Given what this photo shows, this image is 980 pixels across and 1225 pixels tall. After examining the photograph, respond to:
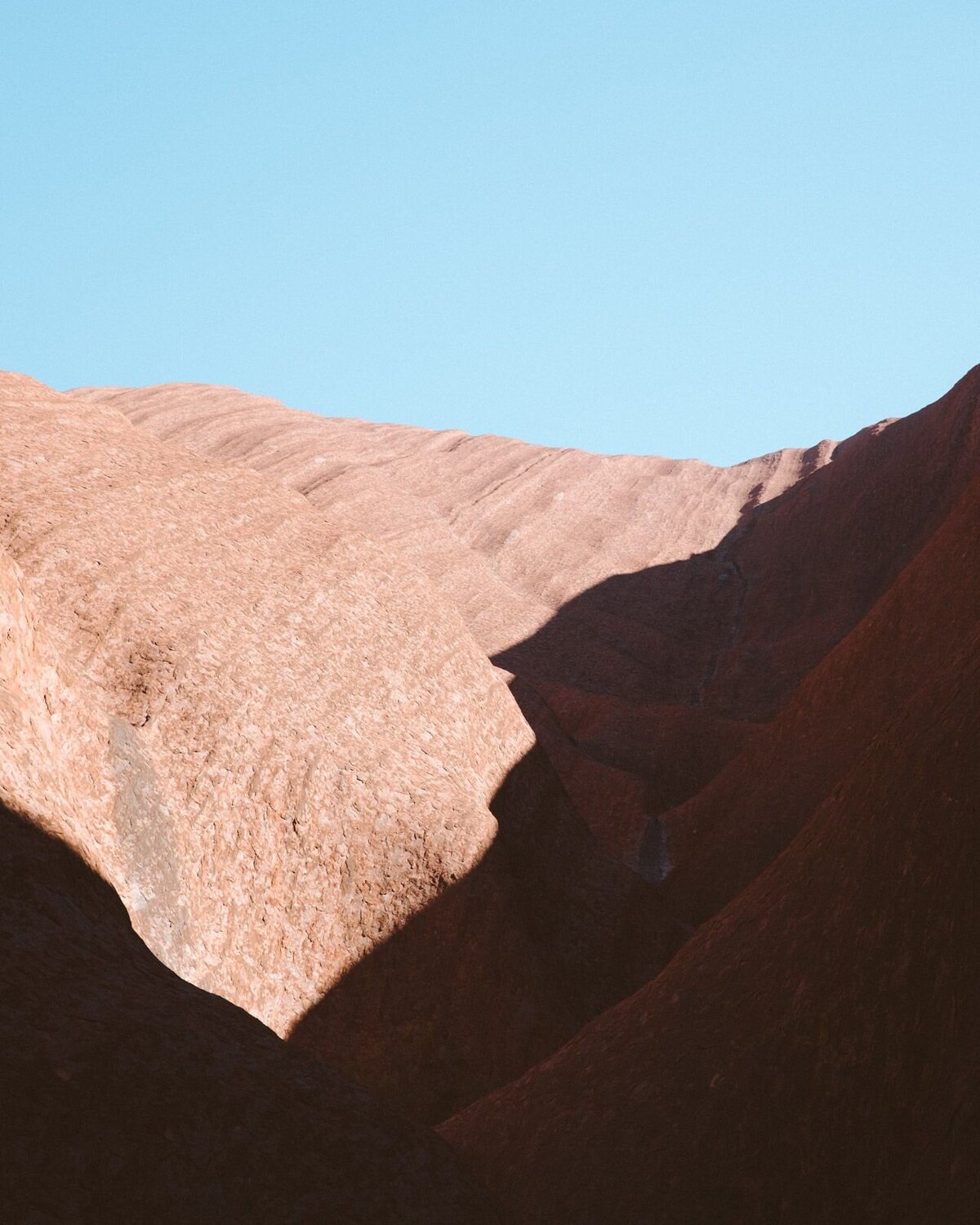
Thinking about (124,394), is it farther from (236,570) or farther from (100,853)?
(100,853)

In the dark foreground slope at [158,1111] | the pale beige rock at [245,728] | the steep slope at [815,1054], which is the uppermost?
the pale beige rock at [245,728]

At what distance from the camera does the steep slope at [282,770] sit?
7.89m

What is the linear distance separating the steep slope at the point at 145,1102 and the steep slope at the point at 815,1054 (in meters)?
0.78

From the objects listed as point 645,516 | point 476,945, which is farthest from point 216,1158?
point 645,516

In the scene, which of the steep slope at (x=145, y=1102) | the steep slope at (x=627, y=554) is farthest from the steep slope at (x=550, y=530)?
the steep slope at (x=145, y=1102)

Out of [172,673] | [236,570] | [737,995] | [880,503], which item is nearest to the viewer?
[737,995]

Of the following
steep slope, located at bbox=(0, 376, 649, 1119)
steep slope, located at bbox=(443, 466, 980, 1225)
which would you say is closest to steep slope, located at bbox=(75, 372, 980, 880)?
steep slope, located at bbox=(0, 376, 649, 1119)

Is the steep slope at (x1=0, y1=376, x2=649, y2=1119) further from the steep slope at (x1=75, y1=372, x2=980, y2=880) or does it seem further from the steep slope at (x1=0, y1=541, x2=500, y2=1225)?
the steep slope at (x1=75, y1=372, x2=980, y2=880)

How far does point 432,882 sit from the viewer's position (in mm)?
9039

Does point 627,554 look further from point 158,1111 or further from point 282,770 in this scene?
point 158,1111

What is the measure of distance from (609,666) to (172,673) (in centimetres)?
1488

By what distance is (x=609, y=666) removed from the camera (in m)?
22.5

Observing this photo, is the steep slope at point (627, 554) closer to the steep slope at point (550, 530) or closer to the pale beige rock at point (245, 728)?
the steep slope at point (550, 530)

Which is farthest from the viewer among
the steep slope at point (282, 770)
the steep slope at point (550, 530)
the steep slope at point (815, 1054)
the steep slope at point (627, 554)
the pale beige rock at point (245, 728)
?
the steep slope at point (627, 554)
